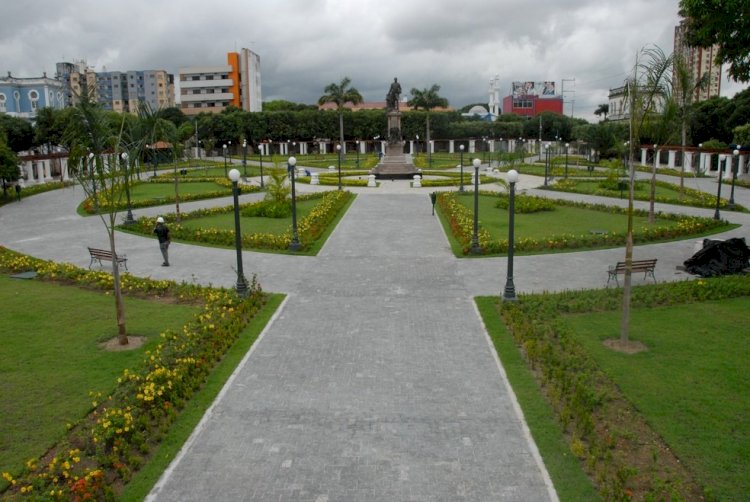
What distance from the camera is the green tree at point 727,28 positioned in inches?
507

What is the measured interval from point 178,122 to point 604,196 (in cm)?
5907

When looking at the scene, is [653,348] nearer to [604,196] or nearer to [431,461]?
[431,461]

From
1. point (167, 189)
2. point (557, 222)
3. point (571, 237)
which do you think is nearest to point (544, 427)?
point (571, 237)

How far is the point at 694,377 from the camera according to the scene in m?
9.01

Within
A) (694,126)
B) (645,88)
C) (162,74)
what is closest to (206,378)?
(645,88)

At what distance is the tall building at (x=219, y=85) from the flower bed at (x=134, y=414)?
8736 centimetres

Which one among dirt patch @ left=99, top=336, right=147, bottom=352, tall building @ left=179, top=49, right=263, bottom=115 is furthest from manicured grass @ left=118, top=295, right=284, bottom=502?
tall building @ left=179, top=49, right=263, bottom=115

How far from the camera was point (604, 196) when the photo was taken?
3253cm

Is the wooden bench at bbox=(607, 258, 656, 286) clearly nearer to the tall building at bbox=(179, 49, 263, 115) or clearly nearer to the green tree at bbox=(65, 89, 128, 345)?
the green tree at bbox=(65, 89, 128, 345)

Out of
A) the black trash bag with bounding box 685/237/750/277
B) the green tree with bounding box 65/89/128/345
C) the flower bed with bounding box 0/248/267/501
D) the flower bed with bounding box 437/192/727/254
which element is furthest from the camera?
the flower bed with bounding box 437/192/727/254

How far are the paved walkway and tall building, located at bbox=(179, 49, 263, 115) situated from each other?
265 feet

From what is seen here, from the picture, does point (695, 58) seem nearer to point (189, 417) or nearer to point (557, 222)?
point (557, 222)

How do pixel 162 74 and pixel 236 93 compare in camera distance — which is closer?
pixel 236 93

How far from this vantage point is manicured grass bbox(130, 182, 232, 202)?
35.5 meters
